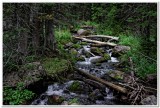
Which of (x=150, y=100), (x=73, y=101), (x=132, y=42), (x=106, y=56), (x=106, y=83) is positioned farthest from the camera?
(x=106, y=56)

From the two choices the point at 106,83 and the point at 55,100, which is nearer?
the point at 55,100

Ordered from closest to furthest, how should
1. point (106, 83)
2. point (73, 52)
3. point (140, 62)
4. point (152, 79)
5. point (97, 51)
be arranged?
point (152, 79), point (106, 83), point (140, 62), point (73, 52), point (97, 51)

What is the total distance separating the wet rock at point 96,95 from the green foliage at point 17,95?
0.81 meters

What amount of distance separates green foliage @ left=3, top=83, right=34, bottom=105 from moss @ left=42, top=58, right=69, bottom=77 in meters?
0.48

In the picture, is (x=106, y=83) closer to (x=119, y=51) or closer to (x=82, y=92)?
(x=82, y=92)

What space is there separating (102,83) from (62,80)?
0.60 m

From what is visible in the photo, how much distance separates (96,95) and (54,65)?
0.84 meters

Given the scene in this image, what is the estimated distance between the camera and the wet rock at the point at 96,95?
3.52 m

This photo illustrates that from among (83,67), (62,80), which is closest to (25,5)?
(62,80)

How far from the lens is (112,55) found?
5289 mm

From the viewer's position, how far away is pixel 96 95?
11.7ft

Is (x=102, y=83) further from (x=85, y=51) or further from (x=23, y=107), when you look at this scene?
(x=85, y=51)

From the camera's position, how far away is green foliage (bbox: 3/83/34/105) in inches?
129

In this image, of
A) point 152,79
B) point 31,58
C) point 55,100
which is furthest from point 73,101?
point 152,79
